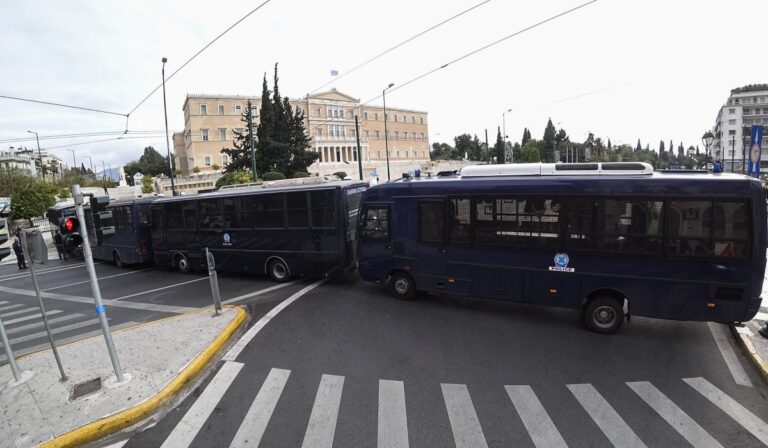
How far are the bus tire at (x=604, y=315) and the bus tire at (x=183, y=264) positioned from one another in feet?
42.3

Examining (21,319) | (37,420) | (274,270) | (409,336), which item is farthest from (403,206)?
(21,319)

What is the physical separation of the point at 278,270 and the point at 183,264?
4995 mm

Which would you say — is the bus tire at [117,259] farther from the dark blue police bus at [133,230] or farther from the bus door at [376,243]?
the bus door at [376,243]

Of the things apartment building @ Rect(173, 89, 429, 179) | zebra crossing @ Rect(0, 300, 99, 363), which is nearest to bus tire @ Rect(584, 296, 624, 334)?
zebra crossing @ Rect(0, 300, 99, 363)

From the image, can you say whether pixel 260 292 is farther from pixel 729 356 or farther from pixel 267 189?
pixel 729 356

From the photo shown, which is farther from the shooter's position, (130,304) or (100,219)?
(130,304)

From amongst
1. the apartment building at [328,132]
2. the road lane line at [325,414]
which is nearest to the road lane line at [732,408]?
the road lane line at [325,414]

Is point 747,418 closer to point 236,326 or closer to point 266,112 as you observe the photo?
point 236,326

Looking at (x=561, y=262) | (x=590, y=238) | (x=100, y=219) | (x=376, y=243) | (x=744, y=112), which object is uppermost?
(x=744, y=112)

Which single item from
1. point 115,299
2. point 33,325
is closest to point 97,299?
point 33,325

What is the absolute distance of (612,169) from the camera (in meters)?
7.07

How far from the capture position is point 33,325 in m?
9.79

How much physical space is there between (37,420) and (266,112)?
1751 inches

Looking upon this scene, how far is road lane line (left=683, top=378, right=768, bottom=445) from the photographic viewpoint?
4.17m
